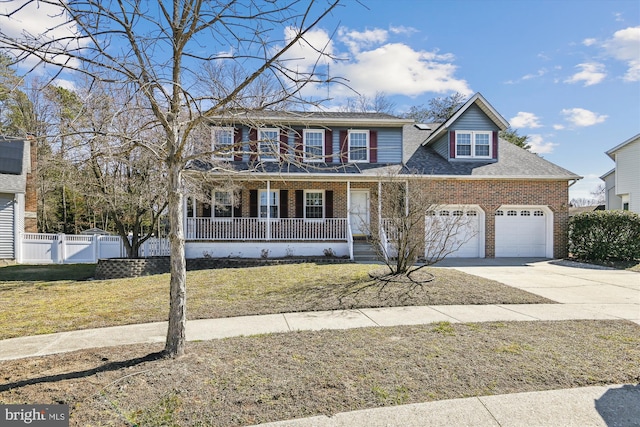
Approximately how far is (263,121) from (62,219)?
26.8 m

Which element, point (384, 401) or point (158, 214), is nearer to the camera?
point (384, 401)

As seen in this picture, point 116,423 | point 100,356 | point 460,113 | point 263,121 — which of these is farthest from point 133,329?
point 460,113

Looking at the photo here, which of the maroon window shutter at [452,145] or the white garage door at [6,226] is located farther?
the maroon window shutter at [452,145]

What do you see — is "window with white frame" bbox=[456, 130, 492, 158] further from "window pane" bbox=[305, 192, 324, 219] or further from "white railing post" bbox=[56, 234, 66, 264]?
"white railing post" bbox=[56, 234, 66, 264]

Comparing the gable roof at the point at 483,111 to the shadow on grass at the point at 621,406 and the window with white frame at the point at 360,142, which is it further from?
the shadow on grass at the point at 621,406

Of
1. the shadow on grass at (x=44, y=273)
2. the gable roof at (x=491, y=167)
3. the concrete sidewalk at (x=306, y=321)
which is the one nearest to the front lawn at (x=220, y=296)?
the concrete sidewalk at (x=306, y=321)

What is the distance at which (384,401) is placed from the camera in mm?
3203

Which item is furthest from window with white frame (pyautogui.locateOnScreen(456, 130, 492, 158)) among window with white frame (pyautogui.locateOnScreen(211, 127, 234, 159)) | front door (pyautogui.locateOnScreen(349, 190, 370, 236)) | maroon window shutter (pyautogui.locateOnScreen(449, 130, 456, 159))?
window with white frame (pyautogui.locateOnScreen(211, 127, 234, 159))

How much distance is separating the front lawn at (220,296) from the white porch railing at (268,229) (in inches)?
155

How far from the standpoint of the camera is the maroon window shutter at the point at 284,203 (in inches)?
610

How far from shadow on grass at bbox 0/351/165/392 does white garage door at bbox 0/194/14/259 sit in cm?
1560

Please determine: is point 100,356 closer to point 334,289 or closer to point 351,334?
point 351,334

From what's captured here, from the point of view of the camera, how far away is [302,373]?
3742 millimetres

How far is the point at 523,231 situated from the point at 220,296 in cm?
1357
